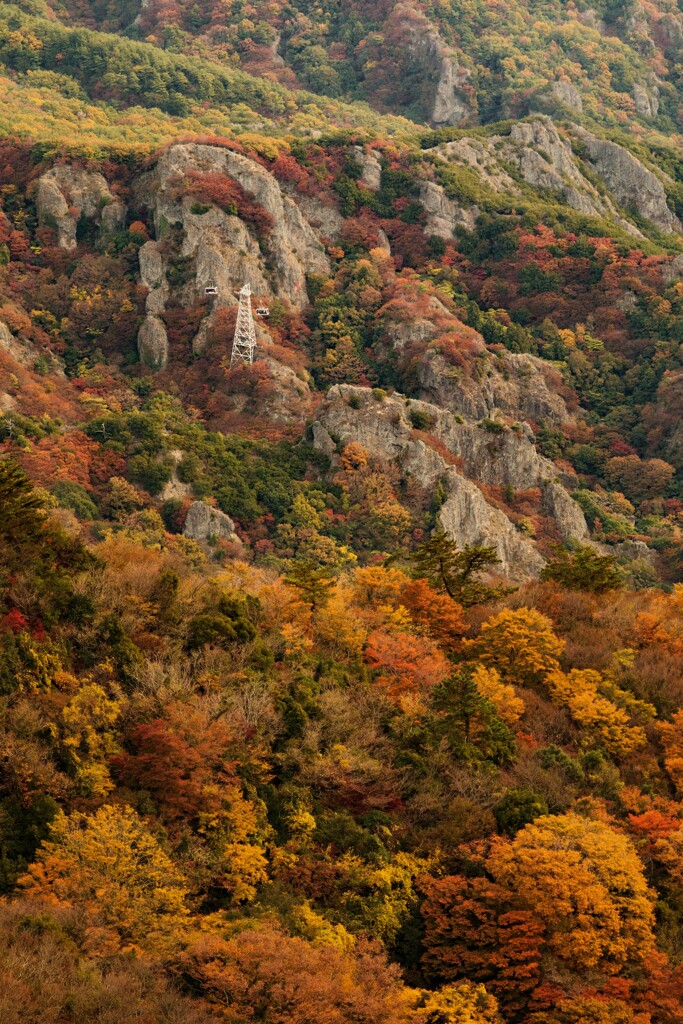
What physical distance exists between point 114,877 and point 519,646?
25465mm

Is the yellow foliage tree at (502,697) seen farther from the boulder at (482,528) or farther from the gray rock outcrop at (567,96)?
the gray rock outcrop at (567,96)

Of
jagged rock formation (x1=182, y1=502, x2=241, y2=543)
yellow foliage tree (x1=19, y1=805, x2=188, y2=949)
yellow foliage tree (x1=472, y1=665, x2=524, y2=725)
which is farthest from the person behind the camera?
jagged rock formation (x1=182, y1=502, x2=241, y2=543)

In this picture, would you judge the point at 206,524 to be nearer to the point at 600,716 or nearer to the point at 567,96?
the point at 600,716

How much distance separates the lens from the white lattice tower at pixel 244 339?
10222 cm

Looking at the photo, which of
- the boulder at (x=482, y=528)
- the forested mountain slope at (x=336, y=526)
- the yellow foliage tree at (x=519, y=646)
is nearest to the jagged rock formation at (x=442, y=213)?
the forested mountain slope at (x=336, y=526)

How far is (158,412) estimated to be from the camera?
9275 cm

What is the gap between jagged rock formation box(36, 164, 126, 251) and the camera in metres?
113

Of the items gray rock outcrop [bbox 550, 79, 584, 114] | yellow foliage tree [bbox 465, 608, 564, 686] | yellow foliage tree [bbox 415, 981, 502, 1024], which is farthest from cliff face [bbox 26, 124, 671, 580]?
gray rock outcrop [bbox 550, 79, 584, 114]

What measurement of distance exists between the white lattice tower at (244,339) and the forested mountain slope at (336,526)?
3.22ft

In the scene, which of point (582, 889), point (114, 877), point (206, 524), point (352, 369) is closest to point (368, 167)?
point (352, 369)

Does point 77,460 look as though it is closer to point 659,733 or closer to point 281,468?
point 281,468

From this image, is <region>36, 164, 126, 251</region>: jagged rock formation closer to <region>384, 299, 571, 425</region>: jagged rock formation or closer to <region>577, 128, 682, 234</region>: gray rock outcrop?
<region>384, 299, 571, 425</region>: jagged rock formation

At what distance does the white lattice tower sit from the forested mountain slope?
0.98 m

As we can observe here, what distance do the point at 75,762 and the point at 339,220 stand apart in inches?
3835
